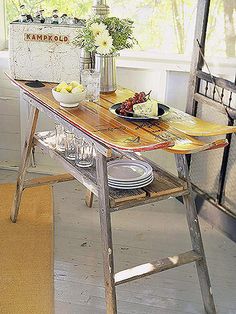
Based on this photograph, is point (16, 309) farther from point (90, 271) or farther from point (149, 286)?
point (149, 286)

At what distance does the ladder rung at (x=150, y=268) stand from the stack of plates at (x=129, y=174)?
1.11ft

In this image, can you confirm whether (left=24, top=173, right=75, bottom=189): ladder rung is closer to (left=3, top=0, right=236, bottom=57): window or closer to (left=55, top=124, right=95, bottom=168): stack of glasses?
(left=55, top=124, right=95, bottom=168): stack of glasses

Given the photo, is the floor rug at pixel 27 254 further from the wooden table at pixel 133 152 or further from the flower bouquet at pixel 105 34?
the flower bouquet at pixel 105 34

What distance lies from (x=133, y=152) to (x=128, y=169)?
311 mm

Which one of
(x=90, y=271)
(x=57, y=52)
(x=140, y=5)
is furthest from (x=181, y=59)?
(x=90, y=271)

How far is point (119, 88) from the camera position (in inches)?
106

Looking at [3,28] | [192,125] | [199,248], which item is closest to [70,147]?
[192,125]

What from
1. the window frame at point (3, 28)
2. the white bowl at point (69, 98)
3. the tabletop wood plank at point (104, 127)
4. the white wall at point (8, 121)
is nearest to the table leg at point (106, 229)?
the tabletop wood plank at point (104, 127)

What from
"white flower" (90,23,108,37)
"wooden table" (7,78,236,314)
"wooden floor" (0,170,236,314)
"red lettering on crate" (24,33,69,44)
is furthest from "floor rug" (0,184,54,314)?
"white flower" (90,23,108,37)

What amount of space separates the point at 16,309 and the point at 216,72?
5.27ft

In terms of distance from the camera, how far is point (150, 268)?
7.06ft

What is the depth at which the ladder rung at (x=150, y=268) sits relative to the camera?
210 cm

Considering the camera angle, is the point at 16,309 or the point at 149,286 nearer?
the point at 16,309

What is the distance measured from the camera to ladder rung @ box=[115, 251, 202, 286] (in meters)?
2.10
